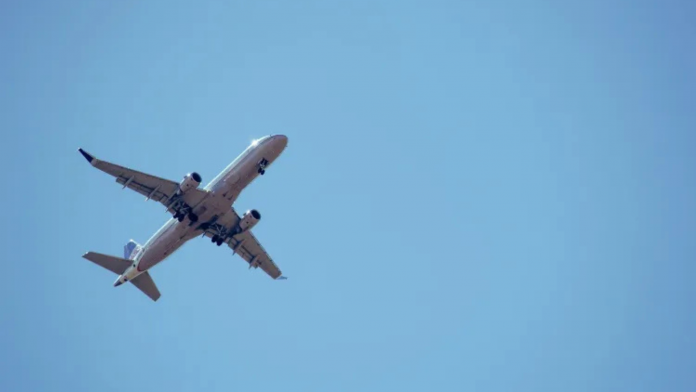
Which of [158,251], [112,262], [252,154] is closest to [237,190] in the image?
[252,154]

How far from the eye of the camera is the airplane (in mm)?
71438

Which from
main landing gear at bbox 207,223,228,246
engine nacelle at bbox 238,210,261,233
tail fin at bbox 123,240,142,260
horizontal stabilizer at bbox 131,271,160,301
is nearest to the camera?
engine nacelle at bbox 238,210,261,233

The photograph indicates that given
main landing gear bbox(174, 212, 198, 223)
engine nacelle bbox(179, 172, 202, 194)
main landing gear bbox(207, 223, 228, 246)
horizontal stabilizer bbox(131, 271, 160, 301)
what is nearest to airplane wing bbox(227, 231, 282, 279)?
main landing gear bbox(207, 223, 228, 246)

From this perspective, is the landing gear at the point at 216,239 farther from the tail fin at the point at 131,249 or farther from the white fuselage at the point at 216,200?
the tail fin at the point at 131,249

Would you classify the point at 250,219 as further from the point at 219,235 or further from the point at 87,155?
the point at 87,155

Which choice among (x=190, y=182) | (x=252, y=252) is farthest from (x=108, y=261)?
(x=252, y=252)

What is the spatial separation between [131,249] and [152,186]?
29.7ft

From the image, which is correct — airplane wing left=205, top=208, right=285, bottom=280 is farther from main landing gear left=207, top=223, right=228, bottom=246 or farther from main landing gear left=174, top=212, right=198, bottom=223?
main landing gear left=174, top=212, right=198, bottom=223

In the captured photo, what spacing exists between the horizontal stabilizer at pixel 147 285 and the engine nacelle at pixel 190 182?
11.5m

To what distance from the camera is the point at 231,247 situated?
264 ft

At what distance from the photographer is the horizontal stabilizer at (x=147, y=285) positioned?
7850 cm

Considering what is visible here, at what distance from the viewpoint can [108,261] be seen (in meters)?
76.1

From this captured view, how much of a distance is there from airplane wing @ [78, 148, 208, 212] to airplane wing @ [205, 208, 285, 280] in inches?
257

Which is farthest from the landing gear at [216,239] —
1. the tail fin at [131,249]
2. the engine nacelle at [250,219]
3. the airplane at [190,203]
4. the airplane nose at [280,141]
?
the airplane nose at [280,141]
